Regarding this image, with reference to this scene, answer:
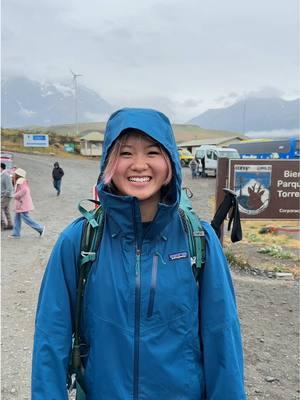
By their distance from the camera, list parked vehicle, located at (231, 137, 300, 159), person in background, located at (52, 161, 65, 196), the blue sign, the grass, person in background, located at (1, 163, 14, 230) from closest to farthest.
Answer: the grass
person in background, located at (1, 163, 14, 230)
person in background, located at (52, 161, 65, 196)
parked vehicle, located at (231, 137, 300, 159)
the blue sign

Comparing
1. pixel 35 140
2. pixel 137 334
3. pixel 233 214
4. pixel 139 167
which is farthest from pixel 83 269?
pixel 35 140

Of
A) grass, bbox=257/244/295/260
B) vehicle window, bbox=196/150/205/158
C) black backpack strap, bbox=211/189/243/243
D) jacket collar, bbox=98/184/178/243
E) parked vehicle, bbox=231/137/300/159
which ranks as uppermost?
parked vehicle, bbox=231/137/300/159

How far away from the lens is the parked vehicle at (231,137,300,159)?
3021cm

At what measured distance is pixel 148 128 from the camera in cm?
157

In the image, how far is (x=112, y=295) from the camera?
5.21ft

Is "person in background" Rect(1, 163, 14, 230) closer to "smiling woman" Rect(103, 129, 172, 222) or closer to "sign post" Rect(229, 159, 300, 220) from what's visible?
"sign post" Rect(229, 159, 300, 220)

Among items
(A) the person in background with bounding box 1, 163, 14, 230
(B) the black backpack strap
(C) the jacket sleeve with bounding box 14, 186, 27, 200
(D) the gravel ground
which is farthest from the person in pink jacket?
(B) the black backpack strap

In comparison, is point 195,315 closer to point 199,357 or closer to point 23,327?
point 199,357

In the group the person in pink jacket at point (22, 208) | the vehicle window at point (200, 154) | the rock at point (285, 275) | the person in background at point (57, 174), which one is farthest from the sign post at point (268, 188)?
the vehicle window at point (200, 154)

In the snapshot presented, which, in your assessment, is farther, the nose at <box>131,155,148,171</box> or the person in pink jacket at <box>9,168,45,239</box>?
the person in pink jacket at <box>9,168,45,239</box>

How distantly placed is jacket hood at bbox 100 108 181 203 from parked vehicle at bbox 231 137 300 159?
28458mm

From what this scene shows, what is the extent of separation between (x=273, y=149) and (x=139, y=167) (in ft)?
106

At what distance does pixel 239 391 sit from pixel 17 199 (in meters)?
8.37

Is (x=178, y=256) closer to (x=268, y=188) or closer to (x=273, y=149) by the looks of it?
(x=268, y=188)
